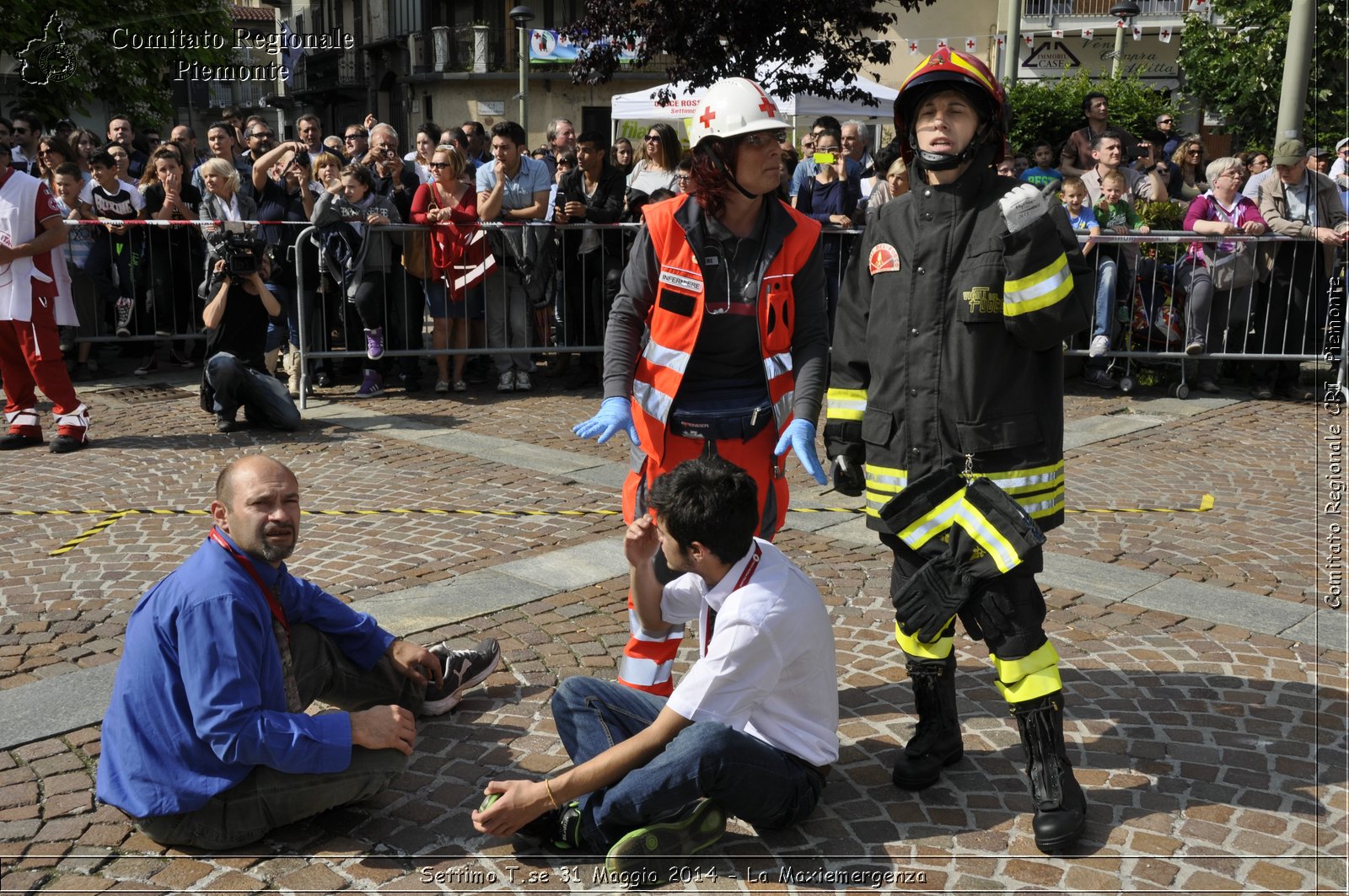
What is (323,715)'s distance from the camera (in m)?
3.54

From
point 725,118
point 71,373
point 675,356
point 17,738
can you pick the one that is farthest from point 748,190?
point 71,373

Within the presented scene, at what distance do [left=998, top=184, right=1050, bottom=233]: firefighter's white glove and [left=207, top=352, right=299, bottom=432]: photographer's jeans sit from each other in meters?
6.40

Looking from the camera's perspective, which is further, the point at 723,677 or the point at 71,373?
the point at 71,373

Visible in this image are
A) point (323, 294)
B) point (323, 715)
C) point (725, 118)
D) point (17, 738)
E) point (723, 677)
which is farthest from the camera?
point (323, 294)

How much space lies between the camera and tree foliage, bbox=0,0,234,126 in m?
19.8

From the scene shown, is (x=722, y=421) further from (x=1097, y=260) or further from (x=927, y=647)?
(x=1097, y=260)

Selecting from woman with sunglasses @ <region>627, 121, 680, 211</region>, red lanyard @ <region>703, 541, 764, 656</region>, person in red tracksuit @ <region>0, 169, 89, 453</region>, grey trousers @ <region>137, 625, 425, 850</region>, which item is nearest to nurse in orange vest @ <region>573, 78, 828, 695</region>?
red lanyard @ <region>703, 541, 764, 656</region>

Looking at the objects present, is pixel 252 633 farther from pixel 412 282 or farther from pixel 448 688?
pixel 412 282

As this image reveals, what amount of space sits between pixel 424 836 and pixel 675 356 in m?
1.64

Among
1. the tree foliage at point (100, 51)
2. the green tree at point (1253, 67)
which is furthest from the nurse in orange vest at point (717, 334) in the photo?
the tree foliage at point (100, 51)

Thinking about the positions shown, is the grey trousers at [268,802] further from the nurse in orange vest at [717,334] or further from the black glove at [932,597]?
the black glove at [932,597]

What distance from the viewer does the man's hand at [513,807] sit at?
330 cm

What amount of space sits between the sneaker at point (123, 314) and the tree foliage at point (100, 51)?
10.8 metres

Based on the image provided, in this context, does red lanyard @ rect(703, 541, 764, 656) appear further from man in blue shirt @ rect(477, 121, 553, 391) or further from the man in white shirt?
man in blue shirt @ rect(477, 121, 553, 391)
